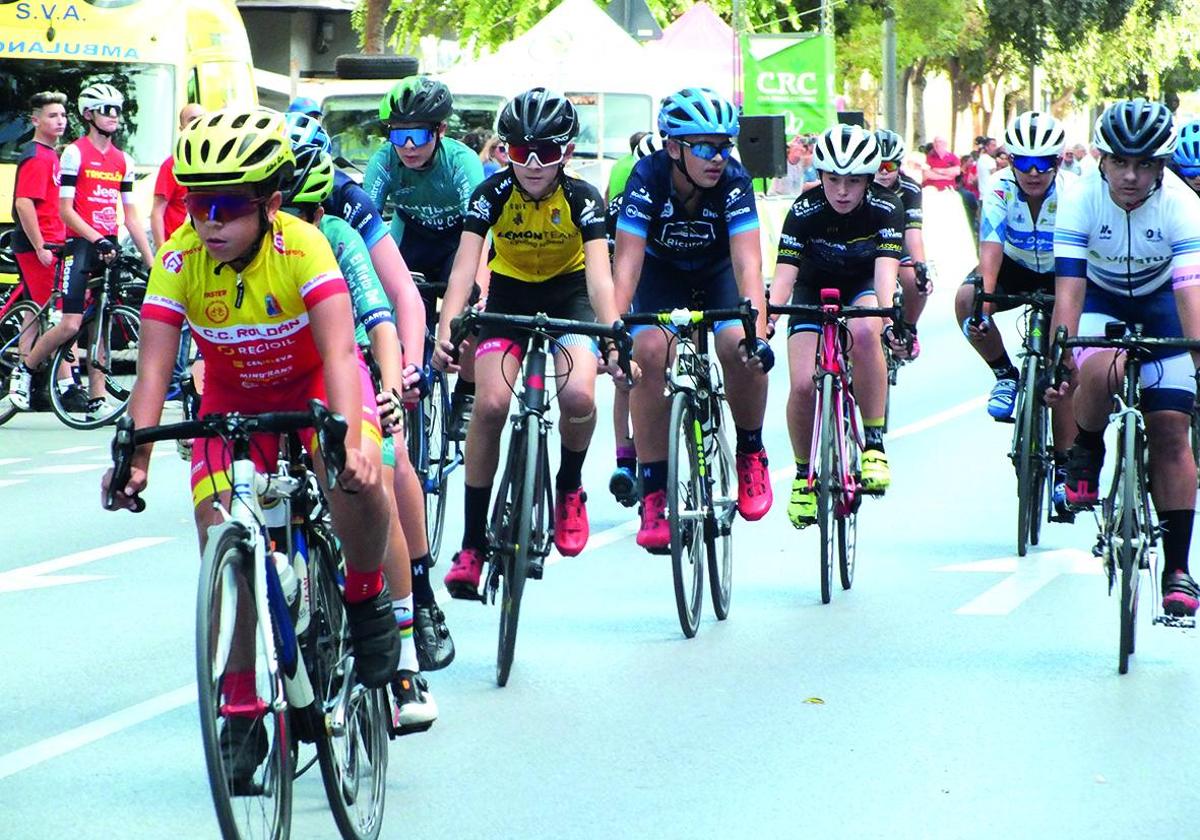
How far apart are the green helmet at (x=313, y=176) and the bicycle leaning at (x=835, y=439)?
299 centimetres

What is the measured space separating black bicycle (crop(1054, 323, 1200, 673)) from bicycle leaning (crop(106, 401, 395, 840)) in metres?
3.23

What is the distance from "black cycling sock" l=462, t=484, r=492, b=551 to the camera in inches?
327

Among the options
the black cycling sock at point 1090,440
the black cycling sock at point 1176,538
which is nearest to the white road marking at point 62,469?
the black cycling sock at point 1090,440

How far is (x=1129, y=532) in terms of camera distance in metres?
7.97

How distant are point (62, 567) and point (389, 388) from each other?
4.84 metres

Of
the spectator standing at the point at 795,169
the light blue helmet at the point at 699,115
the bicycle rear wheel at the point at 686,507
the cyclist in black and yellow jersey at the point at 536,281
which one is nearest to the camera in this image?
the cyclist in black and yellow jersey at the point at 536,281

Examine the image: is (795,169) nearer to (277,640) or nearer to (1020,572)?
(1020,572)

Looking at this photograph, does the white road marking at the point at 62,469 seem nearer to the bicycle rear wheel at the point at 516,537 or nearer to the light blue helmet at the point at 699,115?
the light blue helmet at the point at 699,115

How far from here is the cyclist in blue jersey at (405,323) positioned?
7.23 m

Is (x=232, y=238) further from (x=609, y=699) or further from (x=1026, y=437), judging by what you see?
(x=1026, y=437)

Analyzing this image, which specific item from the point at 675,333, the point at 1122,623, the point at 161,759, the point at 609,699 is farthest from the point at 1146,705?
the point at 161,759

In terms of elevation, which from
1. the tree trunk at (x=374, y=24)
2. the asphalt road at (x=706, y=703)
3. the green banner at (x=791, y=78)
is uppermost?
the tree trunk at (x=374, y=24)

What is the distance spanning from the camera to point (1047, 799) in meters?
6.26

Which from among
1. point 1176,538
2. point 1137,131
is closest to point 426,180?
point 1137,131
